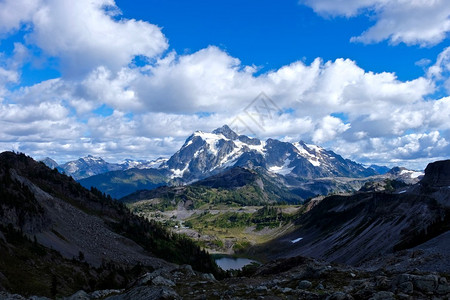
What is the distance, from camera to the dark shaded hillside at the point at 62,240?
7269cm

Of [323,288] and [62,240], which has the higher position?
[62,240]

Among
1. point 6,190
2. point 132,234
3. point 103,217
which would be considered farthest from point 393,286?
point 103,217

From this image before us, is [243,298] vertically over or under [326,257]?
over

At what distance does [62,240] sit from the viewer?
11819 centimetres

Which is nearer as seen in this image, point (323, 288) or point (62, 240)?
point (323, 288)

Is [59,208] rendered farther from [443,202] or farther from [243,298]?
[443,202]

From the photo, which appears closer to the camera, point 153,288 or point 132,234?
point 153,288

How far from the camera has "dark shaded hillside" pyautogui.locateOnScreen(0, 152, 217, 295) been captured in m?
72.7

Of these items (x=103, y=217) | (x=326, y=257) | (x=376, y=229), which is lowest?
(x=326, y=257)

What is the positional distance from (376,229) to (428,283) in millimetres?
159309

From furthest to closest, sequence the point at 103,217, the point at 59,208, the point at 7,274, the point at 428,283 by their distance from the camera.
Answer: the point at 103,217
the point at 59,208
the point at 7,274
the point at 428,283

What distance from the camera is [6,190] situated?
117m

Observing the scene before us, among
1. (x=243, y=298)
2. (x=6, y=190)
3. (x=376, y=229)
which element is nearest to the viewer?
(x=243, y=298)

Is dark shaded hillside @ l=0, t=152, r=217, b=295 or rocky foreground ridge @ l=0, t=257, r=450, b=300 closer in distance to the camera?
rocky foreground ridge @ l=0, t=257, r=450, b=300
